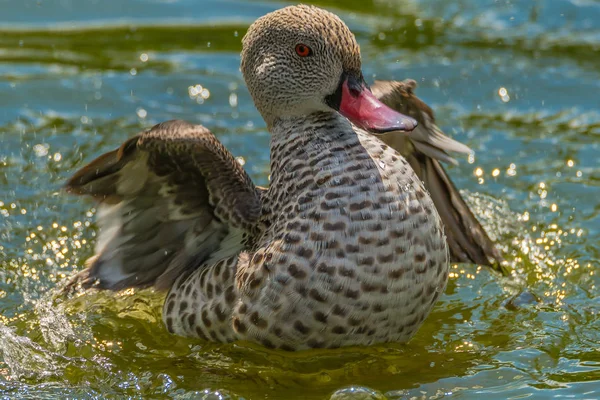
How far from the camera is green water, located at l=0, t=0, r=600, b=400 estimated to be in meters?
4.87

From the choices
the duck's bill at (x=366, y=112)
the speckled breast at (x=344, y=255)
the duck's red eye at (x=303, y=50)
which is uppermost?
the duck's red eye at (x=303, y=50)

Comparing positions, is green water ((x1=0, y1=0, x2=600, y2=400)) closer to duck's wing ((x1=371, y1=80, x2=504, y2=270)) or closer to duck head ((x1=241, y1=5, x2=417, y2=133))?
duck's wing ((x1=371, y1=80, x2=504, y2=270))

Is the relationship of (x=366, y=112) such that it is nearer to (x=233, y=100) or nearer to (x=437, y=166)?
(x=437, y=166)

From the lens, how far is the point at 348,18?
9.67m

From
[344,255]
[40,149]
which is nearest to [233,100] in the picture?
[40,149]

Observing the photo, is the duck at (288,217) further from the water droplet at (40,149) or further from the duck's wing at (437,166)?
the water droplet at (40,149)

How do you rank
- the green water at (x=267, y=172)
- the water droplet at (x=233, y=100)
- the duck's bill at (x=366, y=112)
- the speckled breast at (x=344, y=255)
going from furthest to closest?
the water droplet at (x=233, y=100), the green water at (x=267, y=172), the duck's bill at (x=366, y=112), the speckled breast at (x=344, y=255)

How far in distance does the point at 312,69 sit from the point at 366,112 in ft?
1.03

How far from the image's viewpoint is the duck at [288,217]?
4473 mm

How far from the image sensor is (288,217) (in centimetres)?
464


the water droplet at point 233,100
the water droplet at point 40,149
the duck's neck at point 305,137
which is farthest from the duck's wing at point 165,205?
the water droplet at point 233,100

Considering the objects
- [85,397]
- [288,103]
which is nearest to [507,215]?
[288,103]

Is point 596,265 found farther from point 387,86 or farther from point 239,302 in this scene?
point 239,302

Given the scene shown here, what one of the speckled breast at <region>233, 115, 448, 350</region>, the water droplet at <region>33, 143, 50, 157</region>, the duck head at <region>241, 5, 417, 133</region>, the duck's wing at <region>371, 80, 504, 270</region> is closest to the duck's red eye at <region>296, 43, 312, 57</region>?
the duck head at <region>241, 5, 417, 133</region>
